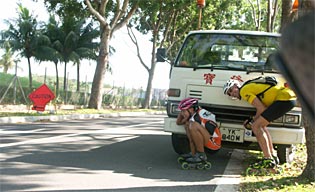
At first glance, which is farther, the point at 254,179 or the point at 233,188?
the point at 254,179

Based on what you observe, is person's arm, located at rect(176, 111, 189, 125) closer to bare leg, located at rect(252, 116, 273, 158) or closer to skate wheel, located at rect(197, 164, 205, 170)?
skate wheel, located at rect(197, 164, 205, 170)

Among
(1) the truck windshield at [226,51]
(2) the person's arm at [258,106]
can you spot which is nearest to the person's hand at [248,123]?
(2) the person's arm at [258,106]

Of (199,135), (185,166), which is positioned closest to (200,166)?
(185,166)

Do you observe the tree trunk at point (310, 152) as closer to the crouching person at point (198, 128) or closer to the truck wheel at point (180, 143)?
the crouching person at point (198, 128)

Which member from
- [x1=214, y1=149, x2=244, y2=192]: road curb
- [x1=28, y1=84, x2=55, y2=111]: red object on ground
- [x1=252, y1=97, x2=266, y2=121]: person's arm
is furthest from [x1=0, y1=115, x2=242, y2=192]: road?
[x1=28, y1=84, x2=55, y2=111]: red object on ground

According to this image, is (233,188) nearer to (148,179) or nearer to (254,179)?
(254,179)

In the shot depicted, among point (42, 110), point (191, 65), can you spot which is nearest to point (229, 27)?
point (42, 110)

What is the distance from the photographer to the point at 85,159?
22.0 ft

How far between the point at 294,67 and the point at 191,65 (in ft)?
20.4

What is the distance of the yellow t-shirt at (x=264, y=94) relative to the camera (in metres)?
5.88

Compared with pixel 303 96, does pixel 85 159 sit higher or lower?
lower

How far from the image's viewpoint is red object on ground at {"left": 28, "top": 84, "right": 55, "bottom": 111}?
15742 mm

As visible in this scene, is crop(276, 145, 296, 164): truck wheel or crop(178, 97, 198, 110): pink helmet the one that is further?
crop(276, 145, 296, 164): truck wheel

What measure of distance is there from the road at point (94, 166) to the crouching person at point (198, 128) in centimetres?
37
